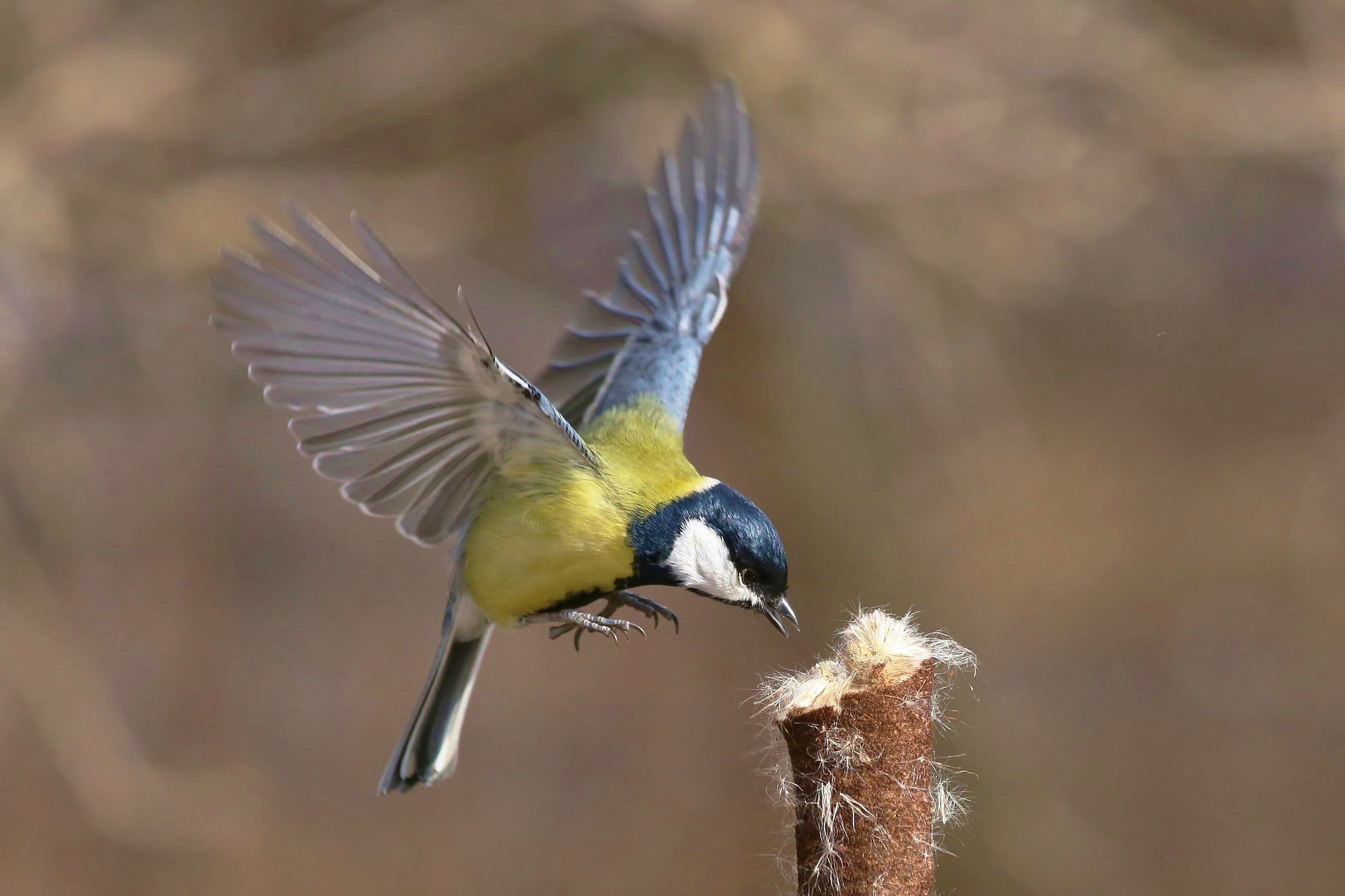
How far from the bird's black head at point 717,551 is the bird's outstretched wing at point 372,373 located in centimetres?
18

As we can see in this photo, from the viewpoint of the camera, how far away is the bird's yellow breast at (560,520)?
1768 millimetres

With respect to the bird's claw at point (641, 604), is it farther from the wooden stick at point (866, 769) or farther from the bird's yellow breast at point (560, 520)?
the wooden stick at point (866, 769)

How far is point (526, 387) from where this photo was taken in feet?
5.27

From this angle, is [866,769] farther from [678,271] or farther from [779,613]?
[678,271]

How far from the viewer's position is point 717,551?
5.52 feet

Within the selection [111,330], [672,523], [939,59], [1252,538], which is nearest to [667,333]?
[672,523]

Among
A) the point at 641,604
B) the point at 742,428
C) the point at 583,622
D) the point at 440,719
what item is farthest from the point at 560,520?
the point at 742,428

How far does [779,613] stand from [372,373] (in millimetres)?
690

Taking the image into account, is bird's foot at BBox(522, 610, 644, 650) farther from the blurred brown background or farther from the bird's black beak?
the blurred brown background

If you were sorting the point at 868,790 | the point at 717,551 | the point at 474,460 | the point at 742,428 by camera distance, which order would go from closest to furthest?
Result: the point at 868,790 → the point at 717,551 → the point at 474,460 → the point at 742,428

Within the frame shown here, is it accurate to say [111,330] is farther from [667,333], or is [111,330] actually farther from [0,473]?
[667,333]

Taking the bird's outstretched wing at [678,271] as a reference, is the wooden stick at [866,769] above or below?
below

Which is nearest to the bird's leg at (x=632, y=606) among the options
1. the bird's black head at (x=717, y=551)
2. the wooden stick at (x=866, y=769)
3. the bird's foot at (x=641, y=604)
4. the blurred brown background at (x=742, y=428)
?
the bird's foot at (x=641, y=604)

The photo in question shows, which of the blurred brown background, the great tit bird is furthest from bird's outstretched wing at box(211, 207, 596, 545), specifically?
the blurred brown background
